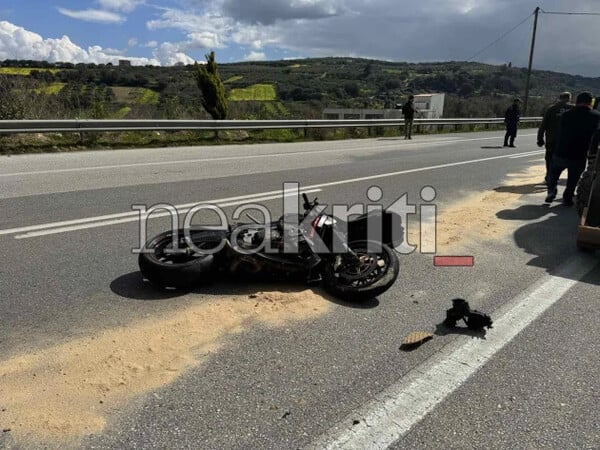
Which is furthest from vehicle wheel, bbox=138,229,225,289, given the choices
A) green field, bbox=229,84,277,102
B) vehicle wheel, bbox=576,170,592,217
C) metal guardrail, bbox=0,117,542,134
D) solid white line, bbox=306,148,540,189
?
green field, bbox=229,84,277,102

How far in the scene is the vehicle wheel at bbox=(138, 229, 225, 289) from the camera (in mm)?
4000

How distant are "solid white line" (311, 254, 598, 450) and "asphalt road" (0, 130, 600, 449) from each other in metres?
0.01

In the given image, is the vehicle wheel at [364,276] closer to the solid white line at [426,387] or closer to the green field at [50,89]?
the solid white line at [426,387]

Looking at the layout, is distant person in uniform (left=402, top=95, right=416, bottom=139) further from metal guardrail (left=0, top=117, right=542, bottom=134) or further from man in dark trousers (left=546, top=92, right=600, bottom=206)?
man in dark trousers (left=546, top=92, right=600, bottom=206)

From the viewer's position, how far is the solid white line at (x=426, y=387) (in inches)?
94.0

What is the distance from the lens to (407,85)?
61812mm

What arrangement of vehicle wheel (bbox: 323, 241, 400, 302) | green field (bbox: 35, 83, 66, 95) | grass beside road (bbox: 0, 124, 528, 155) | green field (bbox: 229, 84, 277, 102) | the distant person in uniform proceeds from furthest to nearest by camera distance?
green field (bbox: 229, 84, 277, 102)
the distant person in uniform
green field (bbox: 35, 83, 66, 95)
grass beside road (bbox: 0, 124, 528, 155)
vehicle wheel (bbox: 323, 241, 400, 302)

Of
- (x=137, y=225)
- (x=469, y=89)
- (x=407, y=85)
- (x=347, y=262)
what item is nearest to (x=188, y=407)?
(x=347, y=262)

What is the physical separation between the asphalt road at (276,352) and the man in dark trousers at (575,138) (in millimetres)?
1927

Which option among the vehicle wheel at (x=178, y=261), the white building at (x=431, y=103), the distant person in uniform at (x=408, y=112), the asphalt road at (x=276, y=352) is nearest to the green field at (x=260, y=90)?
the white building at (x=431, y=103)

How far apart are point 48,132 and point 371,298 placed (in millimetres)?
12409

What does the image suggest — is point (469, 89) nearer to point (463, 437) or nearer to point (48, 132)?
point (48, 132)

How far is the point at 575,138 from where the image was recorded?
7.61 meters

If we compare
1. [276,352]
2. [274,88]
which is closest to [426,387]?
[276,352]
